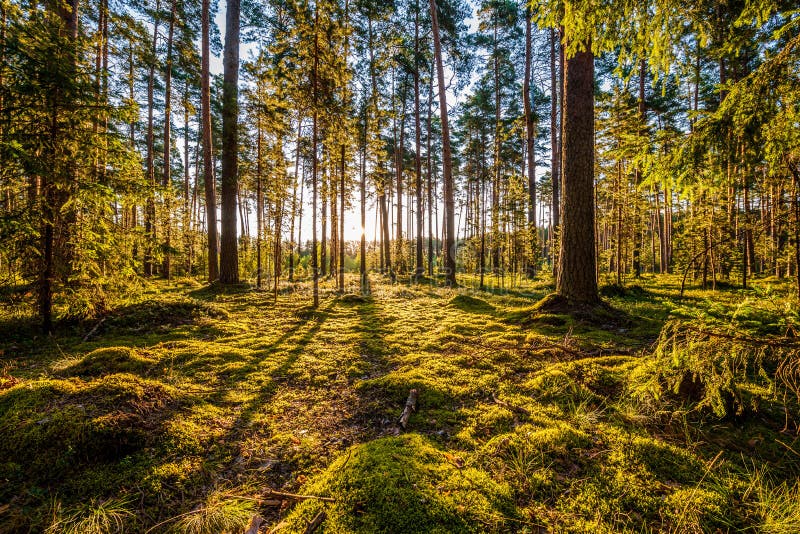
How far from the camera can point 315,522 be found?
5.30 feet

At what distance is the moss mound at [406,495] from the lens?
159cm

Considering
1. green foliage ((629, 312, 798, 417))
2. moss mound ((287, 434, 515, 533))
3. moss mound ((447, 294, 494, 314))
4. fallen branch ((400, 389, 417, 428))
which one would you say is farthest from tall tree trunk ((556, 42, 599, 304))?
moss mound ((287, 434, 515, 533))

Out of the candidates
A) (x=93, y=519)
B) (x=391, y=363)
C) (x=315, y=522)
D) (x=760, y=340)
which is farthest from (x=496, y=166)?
(x=93, y=519)

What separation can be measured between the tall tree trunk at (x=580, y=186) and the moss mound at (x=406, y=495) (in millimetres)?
5323

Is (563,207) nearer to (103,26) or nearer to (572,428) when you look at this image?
(572,428)

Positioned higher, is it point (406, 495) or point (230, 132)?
point (230, 132)

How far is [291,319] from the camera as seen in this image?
7672mm

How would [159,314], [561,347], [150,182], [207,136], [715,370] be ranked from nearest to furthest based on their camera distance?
[715,370], [561,347], [150,182], [159,314], [207,136]

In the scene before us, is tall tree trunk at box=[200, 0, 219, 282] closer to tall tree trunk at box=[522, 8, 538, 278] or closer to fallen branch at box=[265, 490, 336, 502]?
fallen branch at box=[265, 490, 336, 502]

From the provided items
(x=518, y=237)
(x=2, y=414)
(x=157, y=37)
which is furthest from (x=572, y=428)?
(x=157, y=37)

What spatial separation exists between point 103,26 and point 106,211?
44.5ft

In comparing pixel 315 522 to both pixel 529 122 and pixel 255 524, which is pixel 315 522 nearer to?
pixel 255 524

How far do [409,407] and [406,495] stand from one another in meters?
1.24

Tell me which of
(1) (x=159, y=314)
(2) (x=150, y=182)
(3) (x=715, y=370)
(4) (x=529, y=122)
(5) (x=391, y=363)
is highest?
(4) (x=529, y=122)
